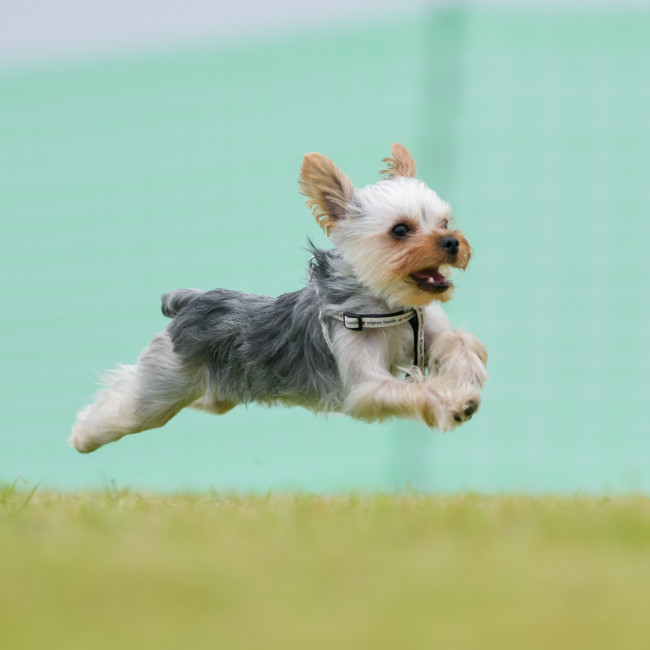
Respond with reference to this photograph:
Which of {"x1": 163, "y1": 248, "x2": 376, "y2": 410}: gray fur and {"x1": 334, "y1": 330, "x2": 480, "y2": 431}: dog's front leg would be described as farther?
{"x1": 163, "y1": 248, "x2": 376, "y2": 410}: gray fur

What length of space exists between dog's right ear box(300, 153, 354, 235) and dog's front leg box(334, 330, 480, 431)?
633mm

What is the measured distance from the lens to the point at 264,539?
325cm

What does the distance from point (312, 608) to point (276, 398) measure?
280 centimetres

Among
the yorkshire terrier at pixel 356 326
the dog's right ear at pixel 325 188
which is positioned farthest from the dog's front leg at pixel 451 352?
the dog's right ear at pixel 325 188

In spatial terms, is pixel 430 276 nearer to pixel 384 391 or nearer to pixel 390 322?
pixel 390 322

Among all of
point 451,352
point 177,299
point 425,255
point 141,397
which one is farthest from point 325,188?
point 141,397

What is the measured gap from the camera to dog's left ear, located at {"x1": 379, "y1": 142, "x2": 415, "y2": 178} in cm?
515

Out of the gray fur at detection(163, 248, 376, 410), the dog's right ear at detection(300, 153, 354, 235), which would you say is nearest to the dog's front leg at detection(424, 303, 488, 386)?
the gray fur at detection(163, 248, 376, 410)

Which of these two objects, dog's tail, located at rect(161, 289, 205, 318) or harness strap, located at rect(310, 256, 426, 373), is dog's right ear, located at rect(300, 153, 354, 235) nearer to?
harness strap, located at rect(310, 256, 426, 373)

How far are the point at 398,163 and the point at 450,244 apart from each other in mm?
858

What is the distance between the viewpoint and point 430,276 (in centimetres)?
459

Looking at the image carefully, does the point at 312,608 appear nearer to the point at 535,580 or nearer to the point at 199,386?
the point at 535,580

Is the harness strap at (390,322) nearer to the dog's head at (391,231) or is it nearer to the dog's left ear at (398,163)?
the dog's head at (391,231)

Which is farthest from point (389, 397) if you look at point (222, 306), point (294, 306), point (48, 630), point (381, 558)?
point (48, 630)
